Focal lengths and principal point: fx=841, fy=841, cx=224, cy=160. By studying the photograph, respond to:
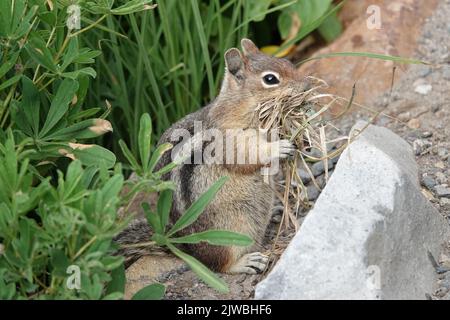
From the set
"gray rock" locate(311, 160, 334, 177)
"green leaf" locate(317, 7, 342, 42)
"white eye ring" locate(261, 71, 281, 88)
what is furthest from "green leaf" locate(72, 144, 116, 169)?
"green leaf" locate(317, 7, 342, 42)

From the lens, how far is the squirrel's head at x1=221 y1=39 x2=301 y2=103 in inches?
190

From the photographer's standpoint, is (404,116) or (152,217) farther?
(404,116)

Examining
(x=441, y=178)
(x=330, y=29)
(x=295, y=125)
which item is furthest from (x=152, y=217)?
(x=330, y=29)

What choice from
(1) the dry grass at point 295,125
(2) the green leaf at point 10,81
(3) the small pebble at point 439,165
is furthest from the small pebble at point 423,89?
(2) the green leaf at point 10,81

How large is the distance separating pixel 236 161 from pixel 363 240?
105cm

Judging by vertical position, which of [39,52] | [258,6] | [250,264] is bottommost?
[250,264]

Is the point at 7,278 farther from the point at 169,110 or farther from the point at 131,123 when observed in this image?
the point at 169,110

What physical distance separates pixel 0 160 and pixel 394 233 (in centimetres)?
193

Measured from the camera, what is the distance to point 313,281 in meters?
3.91

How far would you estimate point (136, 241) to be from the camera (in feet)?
15.7

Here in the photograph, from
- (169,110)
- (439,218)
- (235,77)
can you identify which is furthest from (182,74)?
(439,218)

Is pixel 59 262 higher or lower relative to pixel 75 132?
lower

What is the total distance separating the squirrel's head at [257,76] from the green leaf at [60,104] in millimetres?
957

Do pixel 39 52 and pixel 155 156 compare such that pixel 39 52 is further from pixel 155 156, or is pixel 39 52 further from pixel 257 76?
pixel 257 76
